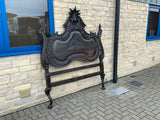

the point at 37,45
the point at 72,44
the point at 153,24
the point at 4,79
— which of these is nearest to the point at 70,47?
the point at 72,44

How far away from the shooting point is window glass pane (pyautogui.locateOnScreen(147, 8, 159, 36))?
571 cm

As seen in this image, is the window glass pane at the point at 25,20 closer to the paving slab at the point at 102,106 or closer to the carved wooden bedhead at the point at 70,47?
the carved wooden bedhead at the point at 70,47

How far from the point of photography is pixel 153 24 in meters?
5.95

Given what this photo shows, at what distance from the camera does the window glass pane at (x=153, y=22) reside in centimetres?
571

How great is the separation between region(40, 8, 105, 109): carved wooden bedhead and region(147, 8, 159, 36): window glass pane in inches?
128

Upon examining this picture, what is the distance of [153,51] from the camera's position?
20.2 feet

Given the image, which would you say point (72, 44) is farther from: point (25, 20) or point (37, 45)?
point (25, 20)

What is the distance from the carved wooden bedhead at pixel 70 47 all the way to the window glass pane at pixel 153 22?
3243 mm

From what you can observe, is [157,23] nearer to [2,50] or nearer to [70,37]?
[70,37]

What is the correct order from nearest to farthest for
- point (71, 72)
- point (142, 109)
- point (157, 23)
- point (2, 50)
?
1. point (2, 50)
2. point (142, 109)
3. point (71, 72)
4. point (157, 23)

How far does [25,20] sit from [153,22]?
5.59 m

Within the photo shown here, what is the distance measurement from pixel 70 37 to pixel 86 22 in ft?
2.56

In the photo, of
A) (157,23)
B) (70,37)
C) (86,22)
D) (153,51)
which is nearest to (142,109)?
(70,37)

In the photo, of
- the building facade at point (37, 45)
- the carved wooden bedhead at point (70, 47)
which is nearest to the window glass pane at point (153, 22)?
the building facade at point (37, 45)
